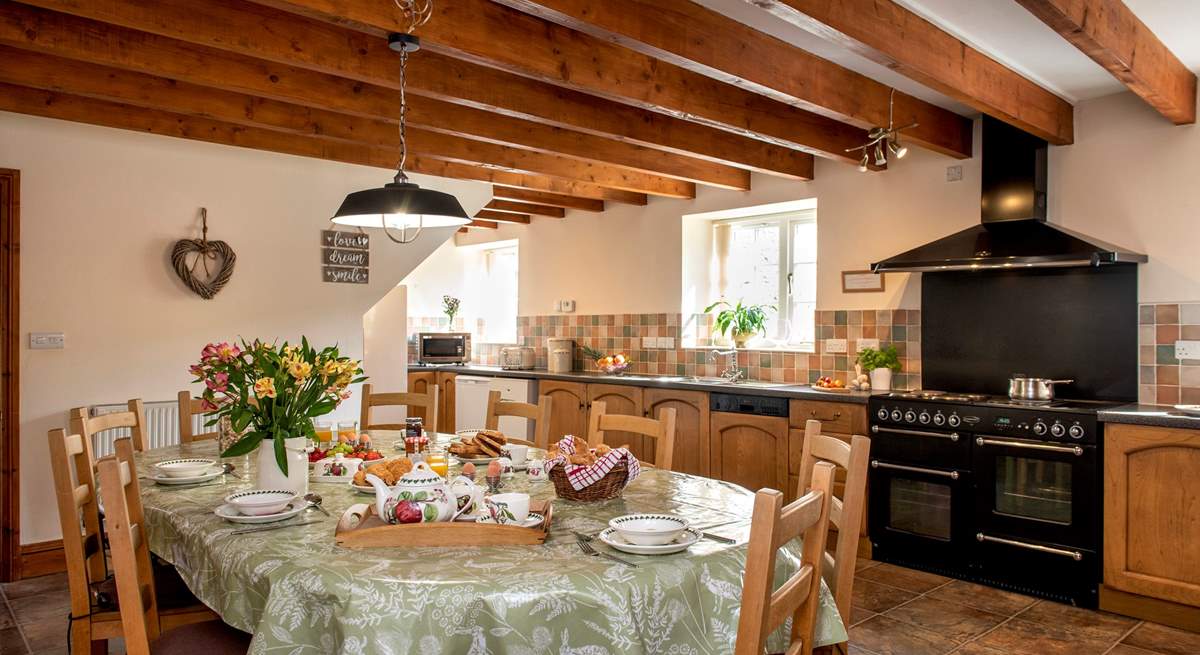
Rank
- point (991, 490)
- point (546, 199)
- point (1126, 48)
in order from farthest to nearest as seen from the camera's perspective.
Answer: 1. point (546, 199)
2. point (991, 490)
3. point (1126, 48)

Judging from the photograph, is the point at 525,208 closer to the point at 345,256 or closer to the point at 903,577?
the point at 345,256

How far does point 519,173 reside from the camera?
5.16 metres

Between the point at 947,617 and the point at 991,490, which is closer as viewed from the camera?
the point at 947,617

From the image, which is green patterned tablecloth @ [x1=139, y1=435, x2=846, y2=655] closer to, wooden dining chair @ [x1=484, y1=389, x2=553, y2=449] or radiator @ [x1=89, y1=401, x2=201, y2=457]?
wooden dining chair @ [x1=484, y1=389, x2=553, y2=449]

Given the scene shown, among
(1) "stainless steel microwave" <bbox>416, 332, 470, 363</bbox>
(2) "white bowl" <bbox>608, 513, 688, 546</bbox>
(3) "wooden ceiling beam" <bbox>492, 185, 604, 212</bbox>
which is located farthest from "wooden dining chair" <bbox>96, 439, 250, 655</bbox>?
(1) "stainless steel microwave" <bbox>416, 332, 470, 363</bbox>

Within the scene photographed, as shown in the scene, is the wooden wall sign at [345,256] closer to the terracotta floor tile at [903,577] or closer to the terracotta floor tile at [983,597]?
the terracotta floor tile at [903,577]

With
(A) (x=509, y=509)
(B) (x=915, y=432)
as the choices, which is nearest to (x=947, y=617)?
(B) (x=915, y=432)

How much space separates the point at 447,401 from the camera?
21.7ft

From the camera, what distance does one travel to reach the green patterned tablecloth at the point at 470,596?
1.41 metres

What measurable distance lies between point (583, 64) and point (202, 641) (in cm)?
227

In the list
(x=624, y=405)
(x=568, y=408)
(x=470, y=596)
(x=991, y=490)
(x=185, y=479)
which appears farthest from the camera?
(x=568, y=408)

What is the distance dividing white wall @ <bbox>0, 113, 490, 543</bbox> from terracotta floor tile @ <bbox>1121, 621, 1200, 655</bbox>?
13.8 ft

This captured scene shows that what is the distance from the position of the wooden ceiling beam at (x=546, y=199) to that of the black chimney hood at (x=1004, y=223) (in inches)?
105

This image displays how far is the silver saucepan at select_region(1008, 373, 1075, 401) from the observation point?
12.5 ft
